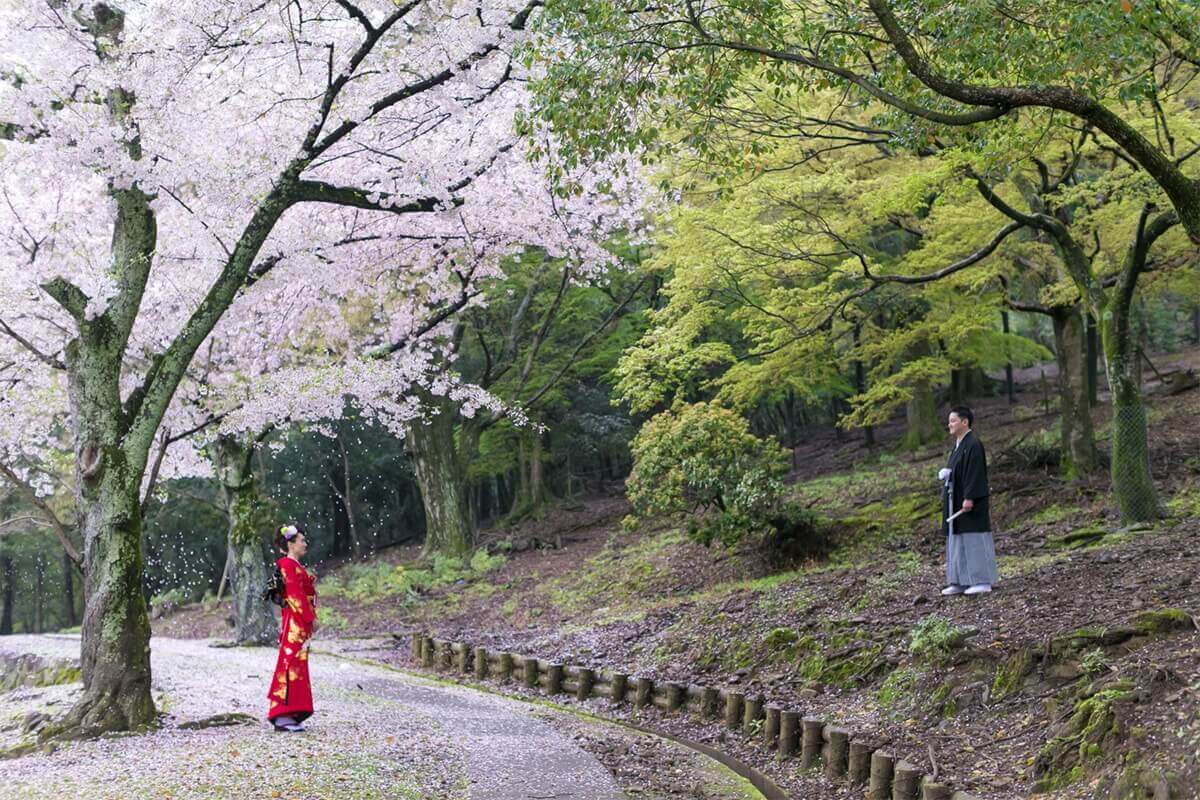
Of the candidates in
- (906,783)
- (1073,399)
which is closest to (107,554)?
(906,783)

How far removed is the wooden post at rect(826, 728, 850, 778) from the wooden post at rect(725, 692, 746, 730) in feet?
5.06

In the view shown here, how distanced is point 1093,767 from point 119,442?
656 centimetres

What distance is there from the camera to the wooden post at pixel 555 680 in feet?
31.8

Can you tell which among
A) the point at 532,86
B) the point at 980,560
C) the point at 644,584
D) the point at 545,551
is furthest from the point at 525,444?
the point at 532,86

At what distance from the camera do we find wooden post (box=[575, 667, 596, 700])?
9.23 metres

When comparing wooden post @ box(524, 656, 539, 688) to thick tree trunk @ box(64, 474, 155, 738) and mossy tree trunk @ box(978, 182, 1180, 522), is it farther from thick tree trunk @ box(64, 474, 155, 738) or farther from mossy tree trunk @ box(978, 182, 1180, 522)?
mossy tree trunk @ box(978, 182, 1180, 522)

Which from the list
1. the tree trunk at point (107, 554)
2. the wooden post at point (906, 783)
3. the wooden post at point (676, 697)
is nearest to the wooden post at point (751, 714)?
the wooden post at point (676, 697)

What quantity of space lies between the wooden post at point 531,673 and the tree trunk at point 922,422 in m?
12.8

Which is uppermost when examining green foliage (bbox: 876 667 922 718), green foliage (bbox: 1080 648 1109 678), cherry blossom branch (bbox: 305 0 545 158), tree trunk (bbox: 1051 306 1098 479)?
cherry blossom branch (bbox: 305 0 545 158)

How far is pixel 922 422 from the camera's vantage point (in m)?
20.9

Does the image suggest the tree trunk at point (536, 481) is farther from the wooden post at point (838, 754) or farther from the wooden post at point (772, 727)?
the wooden post at point (838, 754)

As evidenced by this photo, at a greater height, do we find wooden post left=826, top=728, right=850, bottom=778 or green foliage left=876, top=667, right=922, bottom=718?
green foliage left=876, top=667, right=922, bottom=718

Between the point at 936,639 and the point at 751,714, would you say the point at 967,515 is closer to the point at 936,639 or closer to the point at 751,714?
the point at 936,639

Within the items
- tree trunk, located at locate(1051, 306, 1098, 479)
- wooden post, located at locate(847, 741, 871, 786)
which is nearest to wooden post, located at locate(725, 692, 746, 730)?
wooden post, located at locate(847, 741, 871, 786)
